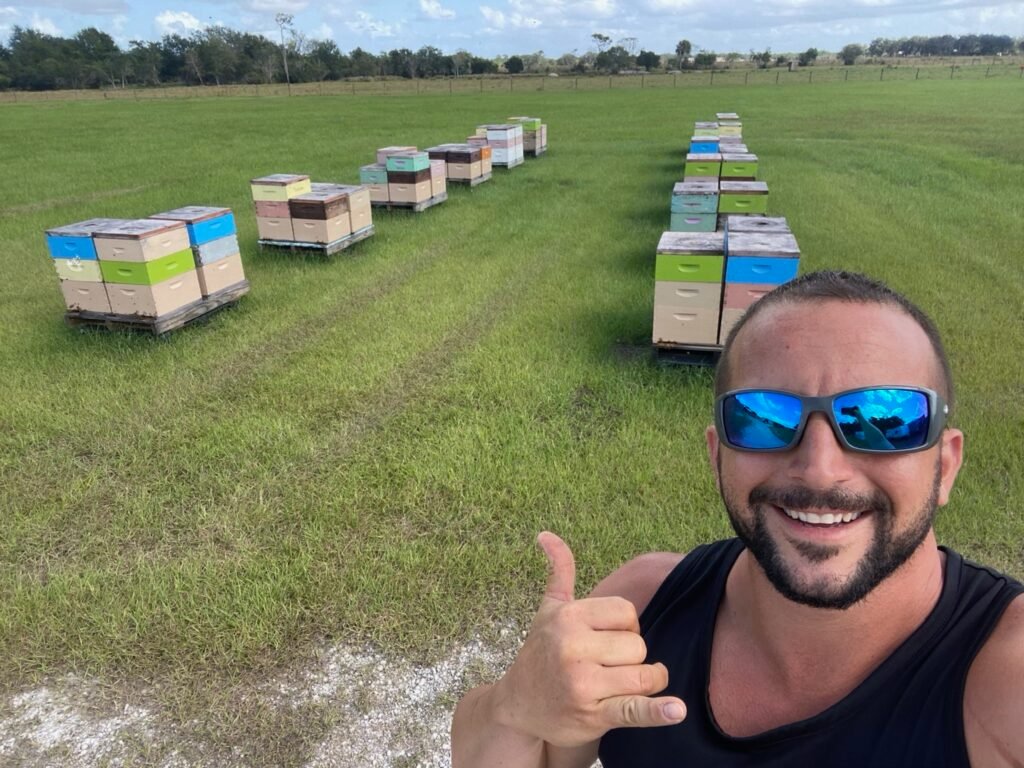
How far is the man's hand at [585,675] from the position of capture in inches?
46.0

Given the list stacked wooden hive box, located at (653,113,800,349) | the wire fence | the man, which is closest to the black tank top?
the man

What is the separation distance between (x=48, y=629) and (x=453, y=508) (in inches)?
80.5

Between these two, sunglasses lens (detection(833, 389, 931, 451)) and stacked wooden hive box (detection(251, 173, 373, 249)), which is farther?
stacked wooden hive box (detection(251, 173, 373, 249))

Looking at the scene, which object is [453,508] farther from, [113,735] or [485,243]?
[485,243]

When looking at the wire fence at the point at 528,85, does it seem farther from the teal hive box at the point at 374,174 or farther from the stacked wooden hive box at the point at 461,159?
the teal hive box at the point at 374,174

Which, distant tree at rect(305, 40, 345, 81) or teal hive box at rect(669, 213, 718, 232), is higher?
distant tree at rect(305, 40, 345, 81)

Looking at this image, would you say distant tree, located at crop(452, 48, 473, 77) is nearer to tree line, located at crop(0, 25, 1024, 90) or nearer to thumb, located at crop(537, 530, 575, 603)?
tree line, located at crop(0, 25, 1024, 90)

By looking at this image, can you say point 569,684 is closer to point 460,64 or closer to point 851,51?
point 460,64

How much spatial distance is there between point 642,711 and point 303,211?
27.9 feet

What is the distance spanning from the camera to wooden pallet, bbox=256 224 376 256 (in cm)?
877

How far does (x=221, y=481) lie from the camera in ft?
14.0

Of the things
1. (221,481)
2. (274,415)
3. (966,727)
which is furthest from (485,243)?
(966,727)

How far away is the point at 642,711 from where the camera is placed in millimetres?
1118

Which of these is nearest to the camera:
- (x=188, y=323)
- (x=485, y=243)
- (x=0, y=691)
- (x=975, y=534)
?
(x=0, y=691)
